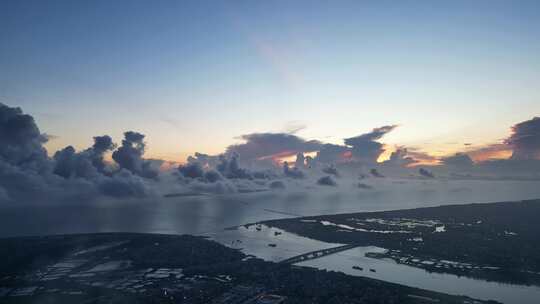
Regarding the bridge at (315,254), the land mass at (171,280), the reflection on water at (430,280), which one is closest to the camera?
the land mass at (171,280)

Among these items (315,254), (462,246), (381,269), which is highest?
(462,246)

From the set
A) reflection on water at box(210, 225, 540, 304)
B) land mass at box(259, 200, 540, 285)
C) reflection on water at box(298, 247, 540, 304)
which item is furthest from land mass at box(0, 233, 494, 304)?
land mass at box(259, 200, 540, 285)

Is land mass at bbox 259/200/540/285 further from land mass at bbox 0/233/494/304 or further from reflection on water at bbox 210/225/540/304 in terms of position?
land mass at bbox 0/233/494/304

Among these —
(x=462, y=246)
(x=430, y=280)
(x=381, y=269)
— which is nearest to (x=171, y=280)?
(x=381, y=269)

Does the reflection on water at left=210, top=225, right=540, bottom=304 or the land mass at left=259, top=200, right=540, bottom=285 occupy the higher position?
the land mass at left=259, top=200, right=540, bottom=285

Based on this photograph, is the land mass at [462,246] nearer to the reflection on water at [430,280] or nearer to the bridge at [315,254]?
the reflection on water at [430,280]

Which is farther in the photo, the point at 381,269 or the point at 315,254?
the point at 315,254

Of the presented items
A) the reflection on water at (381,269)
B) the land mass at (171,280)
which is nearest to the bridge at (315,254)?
the reflection on water at (381,269)

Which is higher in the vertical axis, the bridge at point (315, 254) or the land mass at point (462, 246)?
the land mass at point (462, 246)

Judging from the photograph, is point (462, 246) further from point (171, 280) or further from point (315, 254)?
point (171, 280)

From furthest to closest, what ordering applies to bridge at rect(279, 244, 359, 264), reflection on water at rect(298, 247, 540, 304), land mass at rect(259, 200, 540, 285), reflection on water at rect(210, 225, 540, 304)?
bridge at rect(279, 244, 359, 264), land mass at rect(259, 200, 540, 285), reflection on water at rect(210, 225, 540, 304), reflection on water at rect(298, 247, 540, 304)

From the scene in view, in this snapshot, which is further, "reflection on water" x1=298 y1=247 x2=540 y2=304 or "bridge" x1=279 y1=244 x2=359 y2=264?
"bridge" x1=279 y1=244 x2=359 y2=264

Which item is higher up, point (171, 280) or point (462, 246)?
→ point (462, 246)
